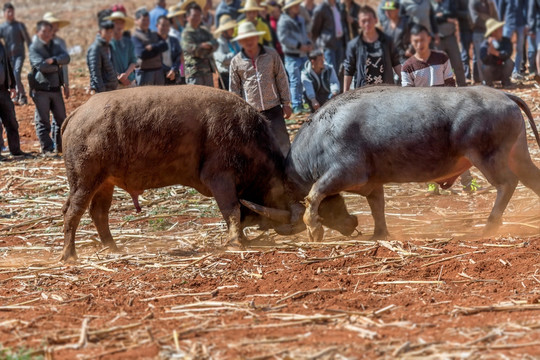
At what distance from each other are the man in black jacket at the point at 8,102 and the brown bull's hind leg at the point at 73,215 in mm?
6407

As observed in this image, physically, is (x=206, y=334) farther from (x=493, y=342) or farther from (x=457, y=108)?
(x=457, y=108)

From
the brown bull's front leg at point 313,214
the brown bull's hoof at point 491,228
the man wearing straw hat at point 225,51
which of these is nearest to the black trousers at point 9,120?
the man wearing straw hat at point 225,51

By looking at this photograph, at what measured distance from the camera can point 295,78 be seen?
1612cm

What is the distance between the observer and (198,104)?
8484 millimetres

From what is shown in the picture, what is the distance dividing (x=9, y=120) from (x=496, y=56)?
32.0 ft

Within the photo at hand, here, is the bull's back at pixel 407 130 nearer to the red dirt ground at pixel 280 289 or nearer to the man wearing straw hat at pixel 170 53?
the red dirt ground at pixel 280 289

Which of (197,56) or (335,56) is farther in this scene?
(335,56)

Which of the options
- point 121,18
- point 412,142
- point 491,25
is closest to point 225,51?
point 121,18

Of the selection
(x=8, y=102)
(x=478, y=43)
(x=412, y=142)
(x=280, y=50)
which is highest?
(x=412, y=142)

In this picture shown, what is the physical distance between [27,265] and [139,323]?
287 cm

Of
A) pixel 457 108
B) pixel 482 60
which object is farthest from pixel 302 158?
pixel 482 60

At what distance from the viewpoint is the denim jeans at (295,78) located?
16109 mm

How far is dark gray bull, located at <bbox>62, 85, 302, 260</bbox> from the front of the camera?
827 centimetres

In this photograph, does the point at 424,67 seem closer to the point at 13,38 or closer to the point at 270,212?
the point at 270,212
